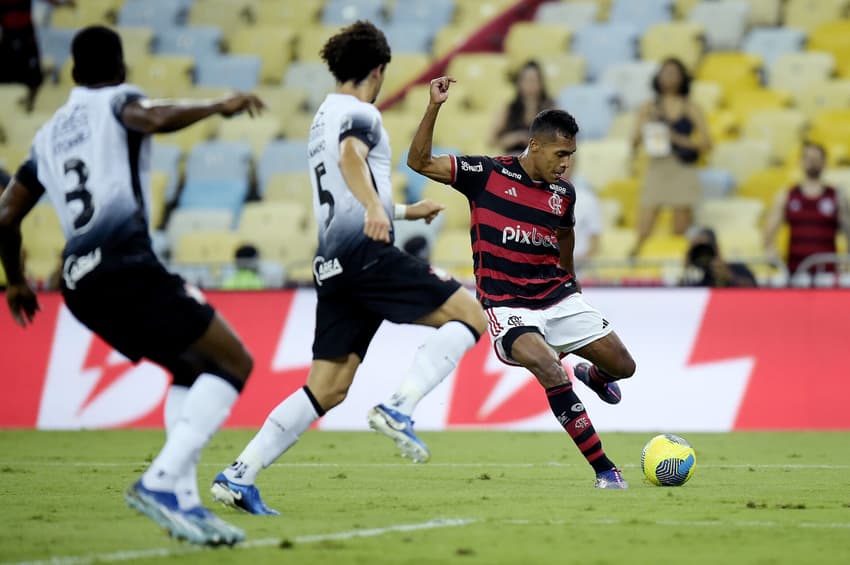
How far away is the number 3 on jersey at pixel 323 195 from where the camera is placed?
25.8 feet

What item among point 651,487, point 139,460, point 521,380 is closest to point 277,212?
point 521,380

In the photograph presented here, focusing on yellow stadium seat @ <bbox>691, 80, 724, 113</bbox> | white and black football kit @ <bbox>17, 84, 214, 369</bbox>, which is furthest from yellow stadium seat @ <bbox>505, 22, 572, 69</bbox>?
white and black football kit @ <bbox>17, 84, 214, 369</bbox>

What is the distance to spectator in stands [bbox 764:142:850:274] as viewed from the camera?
15.8 meters

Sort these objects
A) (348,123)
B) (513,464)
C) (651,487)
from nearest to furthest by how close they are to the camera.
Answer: (348,123) < (651,487) < (513,464)

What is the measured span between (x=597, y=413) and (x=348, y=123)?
23.1 ft

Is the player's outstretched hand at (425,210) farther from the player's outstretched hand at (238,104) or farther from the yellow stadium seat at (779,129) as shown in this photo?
the yellow stadium seat at (779,129)

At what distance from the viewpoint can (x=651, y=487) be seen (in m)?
8.91

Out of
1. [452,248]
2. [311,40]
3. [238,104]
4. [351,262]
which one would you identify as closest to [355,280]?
[351,262]

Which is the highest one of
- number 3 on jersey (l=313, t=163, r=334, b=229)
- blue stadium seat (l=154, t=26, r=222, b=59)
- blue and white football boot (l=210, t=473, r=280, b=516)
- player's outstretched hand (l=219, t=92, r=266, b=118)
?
player's outstretched hand (l=219, t=92, r=266, b=118)

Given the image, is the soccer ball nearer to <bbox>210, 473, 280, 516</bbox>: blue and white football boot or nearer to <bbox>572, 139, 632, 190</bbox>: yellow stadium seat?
<bbox>210, 473, 280, 516</bbox>: blue and white football boot

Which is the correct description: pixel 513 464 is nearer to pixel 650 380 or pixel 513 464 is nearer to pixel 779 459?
pixel 779 459

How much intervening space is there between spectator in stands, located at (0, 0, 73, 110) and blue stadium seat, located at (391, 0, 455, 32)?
5406 millimetres

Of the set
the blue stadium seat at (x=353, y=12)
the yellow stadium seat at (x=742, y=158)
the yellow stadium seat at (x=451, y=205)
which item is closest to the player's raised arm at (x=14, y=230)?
the yellow stadium seat at (x=451, y=205)

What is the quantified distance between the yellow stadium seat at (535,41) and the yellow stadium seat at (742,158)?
11.9ft
